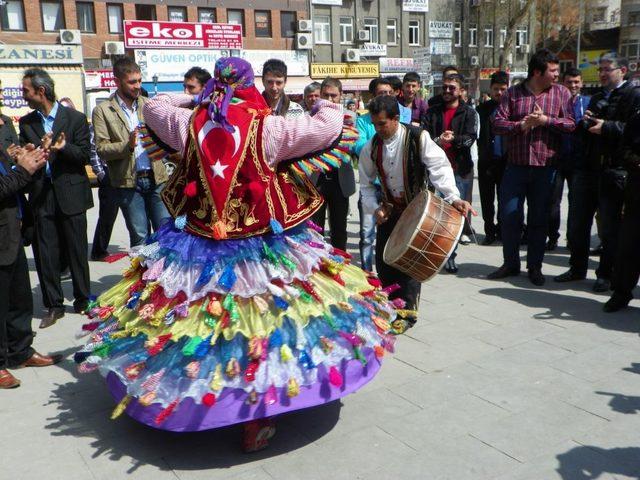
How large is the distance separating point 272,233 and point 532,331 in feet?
8.67

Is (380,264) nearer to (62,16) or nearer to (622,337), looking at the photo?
(622,337)

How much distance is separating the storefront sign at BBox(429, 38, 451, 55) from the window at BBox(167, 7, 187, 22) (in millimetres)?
16814

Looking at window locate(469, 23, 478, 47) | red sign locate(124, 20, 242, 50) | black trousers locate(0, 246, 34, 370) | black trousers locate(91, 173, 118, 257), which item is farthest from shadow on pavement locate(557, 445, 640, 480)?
window locate(469, 23, 478, 47)

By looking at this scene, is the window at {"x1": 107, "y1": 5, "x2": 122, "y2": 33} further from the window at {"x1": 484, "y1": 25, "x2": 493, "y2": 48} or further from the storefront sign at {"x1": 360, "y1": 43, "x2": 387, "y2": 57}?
the window at {"x1": 484, "y1": 25, "x2": 493, "y2": 48}

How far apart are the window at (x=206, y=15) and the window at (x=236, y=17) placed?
34.1 inches

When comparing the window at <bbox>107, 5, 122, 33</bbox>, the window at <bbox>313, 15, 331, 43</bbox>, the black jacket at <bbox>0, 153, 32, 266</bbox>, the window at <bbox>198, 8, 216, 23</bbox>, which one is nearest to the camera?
the black jacket at <bbox>0, 153, 32, 266</bbox>

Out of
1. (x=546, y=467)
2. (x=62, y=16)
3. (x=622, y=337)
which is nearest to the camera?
(x=546, y=467)

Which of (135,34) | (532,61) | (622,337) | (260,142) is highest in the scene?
(135,34)

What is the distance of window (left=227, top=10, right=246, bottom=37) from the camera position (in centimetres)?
3478

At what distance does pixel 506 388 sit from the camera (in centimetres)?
409

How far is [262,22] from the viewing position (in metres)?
35.9

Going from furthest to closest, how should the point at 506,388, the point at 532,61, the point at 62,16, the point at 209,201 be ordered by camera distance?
the point at 62,16, the point at 532,61, the point at 506,388, the point at 209,201

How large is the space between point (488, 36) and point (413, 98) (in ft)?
134

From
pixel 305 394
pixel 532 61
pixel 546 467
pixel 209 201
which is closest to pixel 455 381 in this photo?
pixel 546 467
